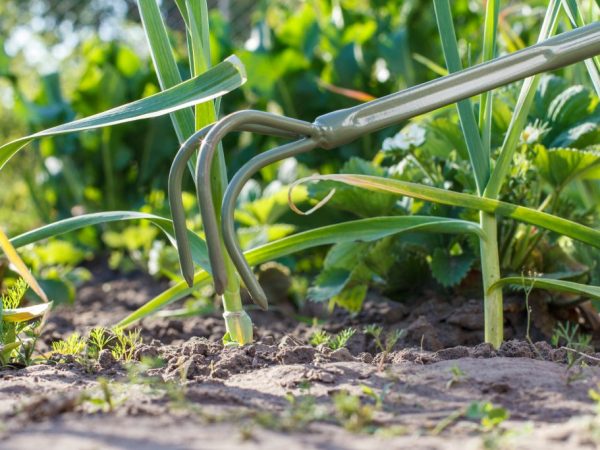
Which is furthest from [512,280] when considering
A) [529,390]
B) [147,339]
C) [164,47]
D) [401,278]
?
[147,339]

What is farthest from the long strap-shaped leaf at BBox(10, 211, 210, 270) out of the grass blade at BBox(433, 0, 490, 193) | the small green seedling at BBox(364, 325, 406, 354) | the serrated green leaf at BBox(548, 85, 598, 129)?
the serrated green leaf at BBox(548, 85, 598, 129)

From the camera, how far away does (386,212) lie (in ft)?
7.03

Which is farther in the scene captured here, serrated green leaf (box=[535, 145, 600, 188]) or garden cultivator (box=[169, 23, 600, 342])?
serrated green leaf (box=[535, 145, 600, 188])

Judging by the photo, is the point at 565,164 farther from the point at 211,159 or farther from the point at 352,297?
the point at 211,159

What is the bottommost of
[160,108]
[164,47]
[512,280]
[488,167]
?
[512,280]

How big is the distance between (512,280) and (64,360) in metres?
0.87

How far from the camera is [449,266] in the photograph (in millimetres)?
2111

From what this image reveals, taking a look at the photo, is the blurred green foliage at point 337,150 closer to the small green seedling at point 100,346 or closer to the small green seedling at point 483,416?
the small green seedling at point 100,346

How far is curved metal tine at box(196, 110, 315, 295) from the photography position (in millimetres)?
1369

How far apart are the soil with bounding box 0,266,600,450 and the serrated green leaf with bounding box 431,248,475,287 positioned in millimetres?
302

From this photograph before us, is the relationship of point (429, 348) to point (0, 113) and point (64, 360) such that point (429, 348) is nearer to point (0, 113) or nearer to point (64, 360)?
point (64, 360)

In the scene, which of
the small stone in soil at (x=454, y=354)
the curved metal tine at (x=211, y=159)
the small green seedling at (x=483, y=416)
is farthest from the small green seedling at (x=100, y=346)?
the small green seedling at (x=483, y=416)

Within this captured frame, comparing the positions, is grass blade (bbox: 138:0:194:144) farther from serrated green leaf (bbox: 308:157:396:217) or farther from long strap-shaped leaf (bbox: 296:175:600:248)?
serrated green leaf (bbox: 308:157:396:217)

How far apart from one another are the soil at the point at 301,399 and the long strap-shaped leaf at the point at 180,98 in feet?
1.37
